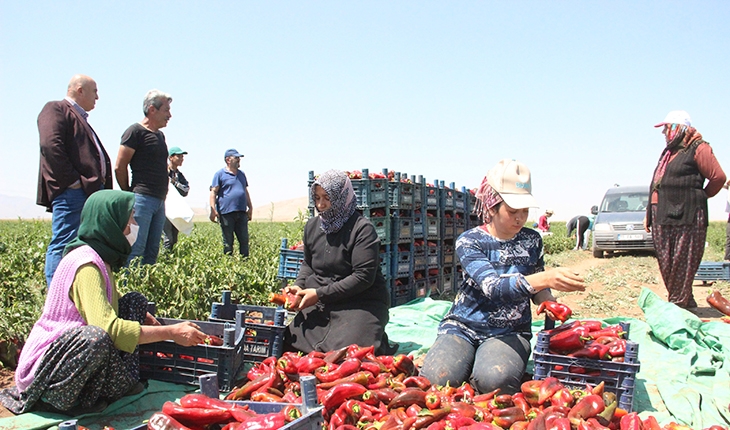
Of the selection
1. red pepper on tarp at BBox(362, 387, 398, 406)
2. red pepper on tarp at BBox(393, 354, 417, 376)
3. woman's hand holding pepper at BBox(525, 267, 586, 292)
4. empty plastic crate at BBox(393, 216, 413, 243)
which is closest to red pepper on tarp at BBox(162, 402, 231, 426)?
red pepper on tarp at BBox(362, 387, 398, 406)

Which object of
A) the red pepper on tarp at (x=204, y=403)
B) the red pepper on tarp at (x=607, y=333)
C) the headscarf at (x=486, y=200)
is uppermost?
the headscarf at (x=486, y=200)

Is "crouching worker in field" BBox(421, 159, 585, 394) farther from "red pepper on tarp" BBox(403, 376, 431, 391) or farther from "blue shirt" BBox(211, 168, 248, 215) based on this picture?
"blue shirt" BBox(211, 168, 248, 215)

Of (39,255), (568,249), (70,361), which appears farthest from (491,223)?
(568,249)

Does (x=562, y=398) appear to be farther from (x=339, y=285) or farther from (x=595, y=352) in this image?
(x=339, y=285)

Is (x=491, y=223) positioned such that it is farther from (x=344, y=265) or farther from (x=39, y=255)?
(x=39, y=255)

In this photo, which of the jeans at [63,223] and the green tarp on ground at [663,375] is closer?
the green tarp on ground at [663,375]

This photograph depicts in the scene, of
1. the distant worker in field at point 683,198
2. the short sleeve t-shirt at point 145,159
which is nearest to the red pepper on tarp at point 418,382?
the short sleeve t-shirt at point 145,159

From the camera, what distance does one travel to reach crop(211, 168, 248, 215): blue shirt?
361 inches

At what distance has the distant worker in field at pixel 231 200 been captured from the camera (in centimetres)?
920

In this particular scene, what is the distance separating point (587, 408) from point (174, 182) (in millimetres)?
7366

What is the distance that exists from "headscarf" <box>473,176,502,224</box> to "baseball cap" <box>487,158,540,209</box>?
0.05 m

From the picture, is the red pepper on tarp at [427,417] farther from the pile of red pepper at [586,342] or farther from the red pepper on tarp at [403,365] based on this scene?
the pile of red pepper at [586,342]

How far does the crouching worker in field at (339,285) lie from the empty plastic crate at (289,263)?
1320 mm

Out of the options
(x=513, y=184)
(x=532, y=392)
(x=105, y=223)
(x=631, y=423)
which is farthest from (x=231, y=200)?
(x=631, y=423)
